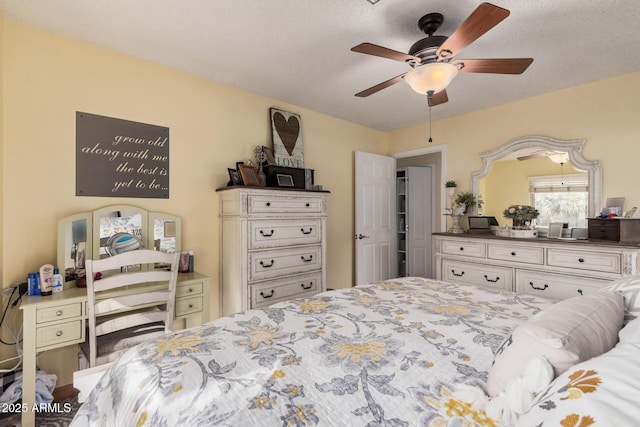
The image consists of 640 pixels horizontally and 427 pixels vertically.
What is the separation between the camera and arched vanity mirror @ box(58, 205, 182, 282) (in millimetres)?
2109

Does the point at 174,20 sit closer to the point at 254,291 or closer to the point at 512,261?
the point at 254,291

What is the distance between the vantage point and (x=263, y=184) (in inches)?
115

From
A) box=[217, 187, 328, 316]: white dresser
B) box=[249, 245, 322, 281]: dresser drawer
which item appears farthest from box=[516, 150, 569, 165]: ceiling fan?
box=[249, 245, 322, 281]: dresser drawer

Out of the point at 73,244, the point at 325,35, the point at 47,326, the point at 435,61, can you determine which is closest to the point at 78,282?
the point at 73,244

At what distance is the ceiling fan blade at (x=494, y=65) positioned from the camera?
1.75 meters

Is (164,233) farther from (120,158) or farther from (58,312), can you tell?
(58,312)

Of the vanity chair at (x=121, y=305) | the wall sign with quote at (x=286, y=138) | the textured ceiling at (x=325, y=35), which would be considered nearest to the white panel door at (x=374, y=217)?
the wall sign with quote at (x=286, y=138)

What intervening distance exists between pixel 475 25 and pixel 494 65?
1.59 feet

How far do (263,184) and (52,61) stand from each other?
1.73 metres

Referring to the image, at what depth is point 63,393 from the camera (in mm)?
2146

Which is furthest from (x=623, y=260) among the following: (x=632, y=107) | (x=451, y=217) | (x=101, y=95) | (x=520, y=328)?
(x=101, y=95)

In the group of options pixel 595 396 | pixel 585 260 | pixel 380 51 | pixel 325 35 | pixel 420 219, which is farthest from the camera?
pixel 420 219

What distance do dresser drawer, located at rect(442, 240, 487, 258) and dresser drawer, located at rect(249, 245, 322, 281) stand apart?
4.71 ft

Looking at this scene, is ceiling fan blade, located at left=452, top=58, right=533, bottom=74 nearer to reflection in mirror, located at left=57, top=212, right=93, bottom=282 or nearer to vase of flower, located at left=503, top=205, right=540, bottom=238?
vase of flower, located at left=503, top=205, right=540, bottom=238
